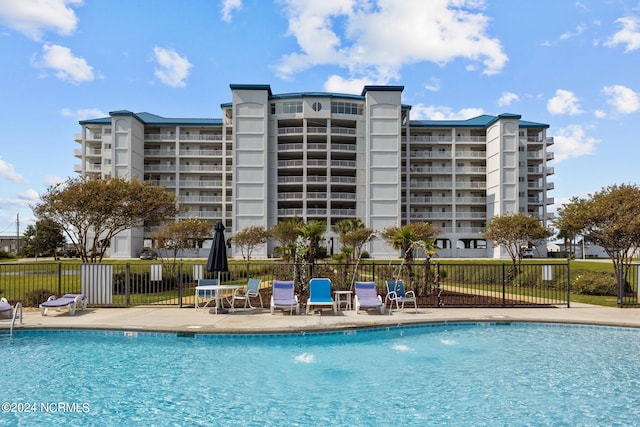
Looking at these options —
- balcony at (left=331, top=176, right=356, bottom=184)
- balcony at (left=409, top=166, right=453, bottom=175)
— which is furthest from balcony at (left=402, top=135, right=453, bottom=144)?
balcony at (left=331, top=176, right=356, bottom=184)

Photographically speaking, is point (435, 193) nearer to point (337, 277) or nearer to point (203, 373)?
point (337, 277)

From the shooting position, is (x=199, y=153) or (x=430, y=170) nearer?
(x=199, y=153)

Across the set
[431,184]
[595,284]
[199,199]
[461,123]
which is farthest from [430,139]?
[595,284]

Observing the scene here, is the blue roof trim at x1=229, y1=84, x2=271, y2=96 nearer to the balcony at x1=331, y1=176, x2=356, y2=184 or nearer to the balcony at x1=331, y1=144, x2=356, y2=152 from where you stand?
the balcony at x1=331, y1=144, x2=356, y2=152

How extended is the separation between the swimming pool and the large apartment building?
5174 cm

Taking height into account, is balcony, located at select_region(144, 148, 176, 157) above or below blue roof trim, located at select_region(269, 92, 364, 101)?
below

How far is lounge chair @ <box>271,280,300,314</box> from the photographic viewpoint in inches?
498

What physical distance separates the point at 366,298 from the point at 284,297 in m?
2.49

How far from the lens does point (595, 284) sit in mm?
19641

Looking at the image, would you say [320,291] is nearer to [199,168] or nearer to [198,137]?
[199,168]

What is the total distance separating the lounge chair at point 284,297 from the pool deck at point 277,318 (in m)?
0.31

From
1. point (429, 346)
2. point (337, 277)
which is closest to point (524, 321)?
point (429, 346)

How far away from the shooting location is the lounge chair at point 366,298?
42.1 feet

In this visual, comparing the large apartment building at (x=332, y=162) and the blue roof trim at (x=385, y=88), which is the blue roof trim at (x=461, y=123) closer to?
the large apartment building at (x=332, y=162)
